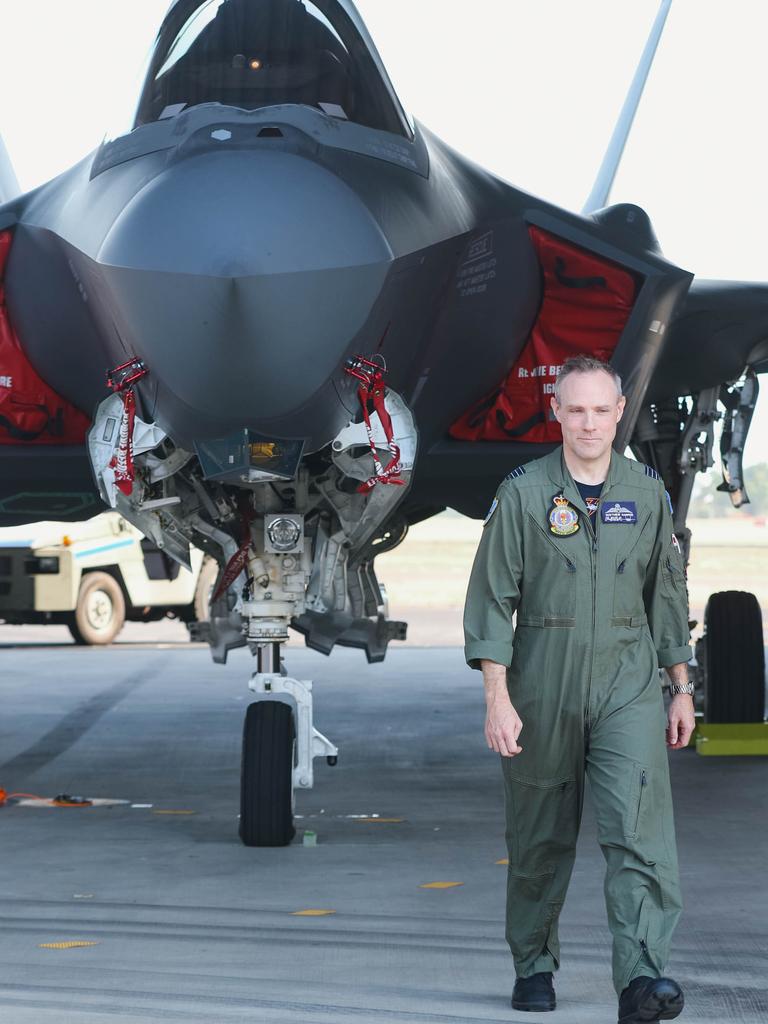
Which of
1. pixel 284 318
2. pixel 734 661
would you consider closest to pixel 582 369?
pixel 284 318

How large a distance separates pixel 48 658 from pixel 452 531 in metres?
67.7

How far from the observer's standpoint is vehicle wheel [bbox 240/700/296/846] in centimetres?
591

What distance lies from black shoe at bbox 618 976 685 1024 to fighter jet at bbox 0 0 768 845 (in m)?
2.14

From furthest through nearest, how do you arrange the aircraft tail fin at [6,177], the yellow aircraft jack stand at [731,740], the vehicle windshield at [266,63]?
the aircraft tail fin at [6,177]
the yellow aircraft jack stand at [731,740]
the vehicle windshield at [266,63]

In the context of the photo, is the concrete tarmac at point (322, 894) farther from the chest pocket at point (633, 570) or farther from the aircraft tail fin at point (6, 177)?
the aircraft tail fin at point (6, 177)

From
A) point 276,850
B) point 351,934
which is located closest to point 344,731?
point 276,850

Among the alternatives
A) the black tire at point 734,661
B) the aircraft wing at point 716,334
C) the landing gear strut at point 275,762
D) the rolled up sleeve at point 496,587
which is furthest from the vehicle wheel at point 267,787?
the black tire at point 734,661

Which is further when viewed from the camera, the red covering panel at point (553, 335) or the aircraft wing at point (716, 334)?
the aircraft wing at point (716, 334)

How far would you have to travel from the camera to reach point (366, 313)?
4789 millimetres

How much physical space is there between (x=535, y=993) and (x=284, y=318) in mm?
2058

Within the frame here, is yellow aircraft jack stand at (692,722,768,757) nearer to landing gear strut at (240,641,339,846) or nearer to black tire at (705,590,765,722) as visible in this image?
black tire at (705,590,765,722)

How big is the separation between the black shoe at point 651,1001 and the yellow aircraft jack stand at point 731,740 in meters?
5.96

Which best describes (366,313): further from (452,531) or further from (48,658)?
(452,531)

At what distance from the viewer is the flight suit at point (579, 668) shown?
3492 mm
